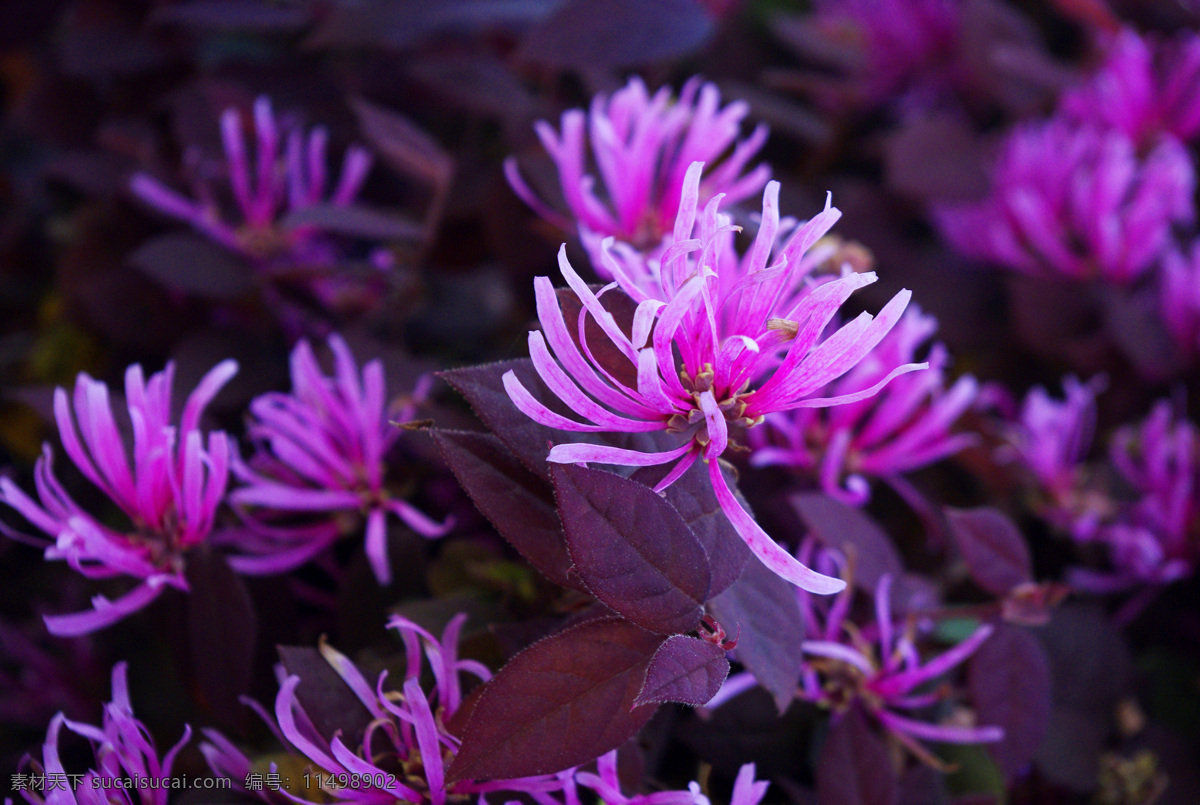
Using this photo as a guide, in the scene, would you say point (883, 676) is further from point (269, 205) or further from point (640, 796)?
point (269, 205)

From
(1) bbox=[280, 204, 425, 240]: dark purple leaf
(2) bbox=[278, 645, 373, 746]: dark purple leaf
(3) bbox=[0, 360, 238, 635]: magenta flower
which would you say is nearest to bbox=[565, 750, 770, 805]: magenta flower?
(2) bbox=[278, 645, 373, 746]: dark purple leaf

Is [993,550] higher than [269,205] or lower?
lower

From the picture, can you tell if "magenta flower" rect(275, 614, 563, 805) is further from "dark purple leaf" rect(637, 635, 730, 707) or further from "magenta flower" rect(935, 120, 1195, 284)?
"magenta flower" rect(935, 120, 1195, 284)

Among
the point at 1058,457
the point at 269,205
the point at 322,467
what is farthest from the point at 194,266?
the point at 1058,457

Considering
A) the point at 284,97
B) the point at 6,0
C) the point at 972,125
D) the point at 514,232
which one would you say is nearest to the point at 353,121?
the point at 284,97

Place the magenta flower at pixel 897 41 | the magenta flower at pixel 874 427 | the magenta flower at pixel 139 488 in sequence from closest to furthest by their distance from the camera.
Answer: the magenta flower at pixel 139 488
the magenta flower at pixel 874 427
the magenta flower at pixel 897 41

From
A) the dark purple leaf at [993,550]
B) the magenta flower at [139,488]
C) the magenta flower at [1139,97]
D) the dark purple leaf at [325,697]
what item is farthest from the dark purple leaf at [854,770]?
the magenta flower at [1139,97]

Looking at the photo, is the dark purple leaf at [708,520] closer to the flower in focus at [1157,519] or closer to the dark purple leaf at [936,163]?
the flower in focus at [1157,519]
